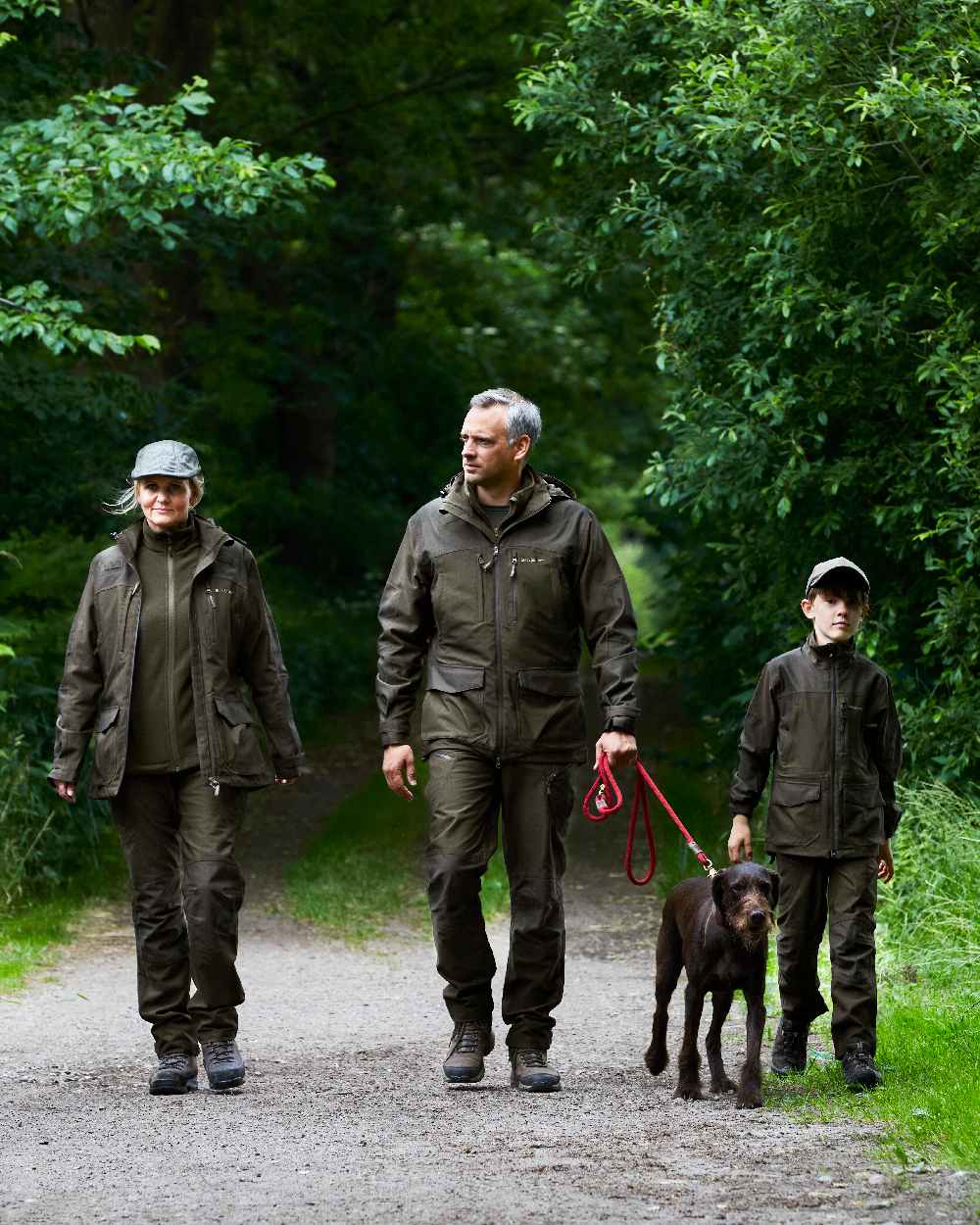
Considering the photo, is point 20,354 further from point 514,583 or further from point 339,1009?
point 514,583

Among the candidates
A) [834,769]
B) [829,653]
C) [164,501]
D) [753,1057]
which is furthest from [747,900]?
[164,501]

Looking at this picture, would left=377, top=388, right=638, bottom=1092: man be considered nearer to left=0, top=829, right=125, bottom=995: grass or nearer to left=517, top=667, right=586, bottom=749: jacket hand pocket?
left=517, top=667, right=586, bottom=749: jacket hand pocket

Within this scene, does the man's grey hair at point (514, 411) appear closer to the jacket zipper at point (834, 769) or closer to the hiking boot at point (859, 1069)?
the jacket zipper at point (834, 769)

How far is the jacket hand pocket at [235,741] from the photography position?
689 cm

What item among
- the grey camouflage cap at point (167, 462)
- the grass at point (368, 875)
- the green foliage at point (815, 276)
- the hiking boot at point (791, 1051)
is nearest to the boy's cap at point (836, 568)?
the hiking boot at point (791, 1051)

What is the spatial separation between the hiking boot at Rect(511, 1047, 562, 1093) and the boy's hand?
3.23 ft

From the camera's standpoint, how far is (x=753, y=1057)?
21.2 feet

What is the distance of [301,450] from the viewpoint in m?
25.8

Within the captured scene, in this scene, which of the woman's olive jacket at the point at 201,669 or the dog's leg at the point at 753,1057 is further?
the woman's olive jacket at the point at 201,669

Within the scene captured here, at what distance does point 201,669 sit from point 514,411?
1.45m

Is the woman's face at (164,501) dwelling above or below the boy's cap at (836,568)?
above

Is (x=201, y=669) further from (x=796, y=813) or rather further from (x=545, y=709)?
(x=796, y=813)

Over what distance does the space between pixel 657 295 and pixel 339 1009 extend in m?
5.72

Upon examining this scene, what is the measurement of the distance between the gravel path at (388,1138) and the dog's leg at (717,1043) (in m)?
0.17
